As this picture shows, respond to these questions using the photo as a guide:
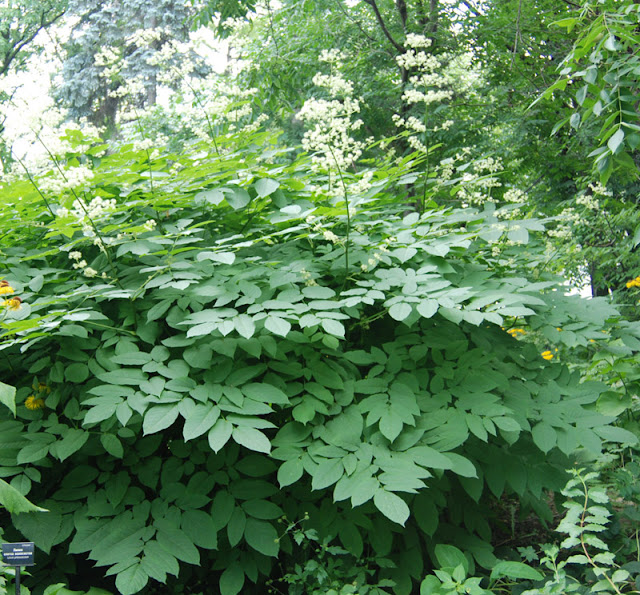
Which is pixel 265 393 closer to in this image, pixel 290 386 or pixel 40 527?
pixel 290 386

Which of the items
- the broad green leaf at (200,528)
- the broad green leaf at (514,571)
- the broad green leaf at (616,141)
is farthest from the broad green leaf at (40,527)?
the broad green leaf at (616,141)

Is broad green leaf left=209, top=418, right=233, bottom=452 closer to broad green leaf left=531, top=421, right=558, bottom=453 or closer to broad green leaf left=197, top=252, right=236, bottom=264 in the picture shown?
broad green leaf left=197, top=252, right=236, bottom=264

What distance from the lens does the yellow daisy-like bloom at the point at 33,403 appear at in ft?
7.25

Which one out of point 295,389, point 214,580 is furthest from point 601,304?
A: point 214,580

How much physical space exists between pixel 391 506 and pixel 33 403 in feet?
4.74

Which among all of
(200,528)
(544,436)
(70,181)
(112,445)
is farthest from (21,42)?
(544,436)

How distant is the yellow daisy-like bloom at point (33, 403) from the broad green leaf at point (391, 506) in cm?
137

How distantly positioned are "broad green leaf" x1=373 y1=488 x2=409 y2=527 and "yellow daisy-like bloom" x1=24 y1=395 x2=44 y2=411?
4.50ft

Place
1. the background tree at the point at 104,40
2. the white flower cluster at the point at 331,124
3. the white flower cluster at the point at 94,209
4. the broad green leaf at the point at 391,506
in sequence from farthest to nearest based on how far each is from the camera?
the background tree at the point at 104,40
the white flower cluster at the point at 331,124
the white flower cluster at the point at 94,209
the broad green leaf at the point at 391,506

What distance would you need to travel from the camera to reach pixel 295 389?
221 centimetres

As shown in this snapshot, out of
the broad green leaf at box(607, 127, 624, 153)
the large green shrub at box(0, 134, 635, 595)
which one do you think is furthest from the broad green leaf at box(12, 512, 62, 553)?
the broad green leaf at box(607, 127, 624, 153)

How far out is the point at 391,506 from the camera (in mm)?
1748

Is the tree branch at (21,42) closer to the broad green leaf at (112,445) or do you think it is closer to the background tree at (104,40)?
the background tree at (104,40)

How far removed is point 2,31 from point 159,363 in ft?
57.9
